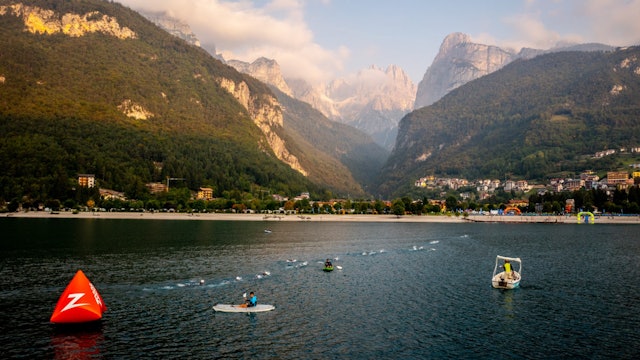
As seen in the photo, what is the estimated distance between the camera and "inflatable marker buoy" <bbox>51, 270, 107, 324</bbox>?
4119 cm

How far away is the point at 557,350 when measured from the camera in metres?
38.2

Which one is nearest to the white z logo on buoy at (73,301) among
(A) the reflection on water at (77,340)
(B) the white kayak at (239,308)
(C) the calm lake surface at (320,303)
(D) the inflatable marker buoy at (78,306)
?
(D) the inflatable marker buoy at (78,306)

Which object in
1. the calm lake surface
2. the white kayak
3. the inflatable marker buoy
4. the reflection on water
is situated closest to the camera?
the reflection on water

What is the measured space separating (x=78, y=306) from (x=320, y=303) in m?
23.0

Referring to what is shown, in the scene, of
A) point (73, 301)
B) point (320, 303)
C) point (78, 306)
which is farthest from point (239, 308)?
point (73, 301)

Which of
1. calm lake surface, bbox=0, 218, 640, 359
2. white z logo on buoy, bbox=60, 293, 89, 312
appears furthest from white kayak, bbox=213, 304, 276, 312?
white z logo on buoy, bbox=60, 293, 89, 312

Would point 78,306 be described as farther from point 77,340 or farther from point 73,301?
point 77,340

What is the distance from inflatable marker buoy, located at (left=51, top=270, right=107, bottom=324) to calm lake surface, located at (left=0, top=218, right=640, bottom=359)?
1127mm

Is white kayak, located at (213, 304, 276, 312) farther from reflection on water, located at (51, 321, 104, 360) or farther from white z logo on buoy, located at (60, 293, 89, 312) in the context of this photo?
white z logo on buoy, located at (60, 293, 89, 312)

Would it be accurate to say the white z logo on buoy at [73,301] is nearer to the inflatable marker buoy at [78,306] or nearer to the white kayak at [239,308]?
the inflatable marker buoy at [78,306]

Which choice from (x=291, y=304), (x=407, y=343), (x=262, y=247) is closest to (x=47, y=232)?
(x=262, y=247)

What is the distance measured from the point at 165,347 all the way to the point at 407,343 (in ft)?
61.1

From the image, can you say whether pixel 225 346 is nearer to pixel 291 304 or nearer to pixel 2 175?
pixel 291 304

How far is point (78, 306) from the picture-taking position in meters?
41.4
